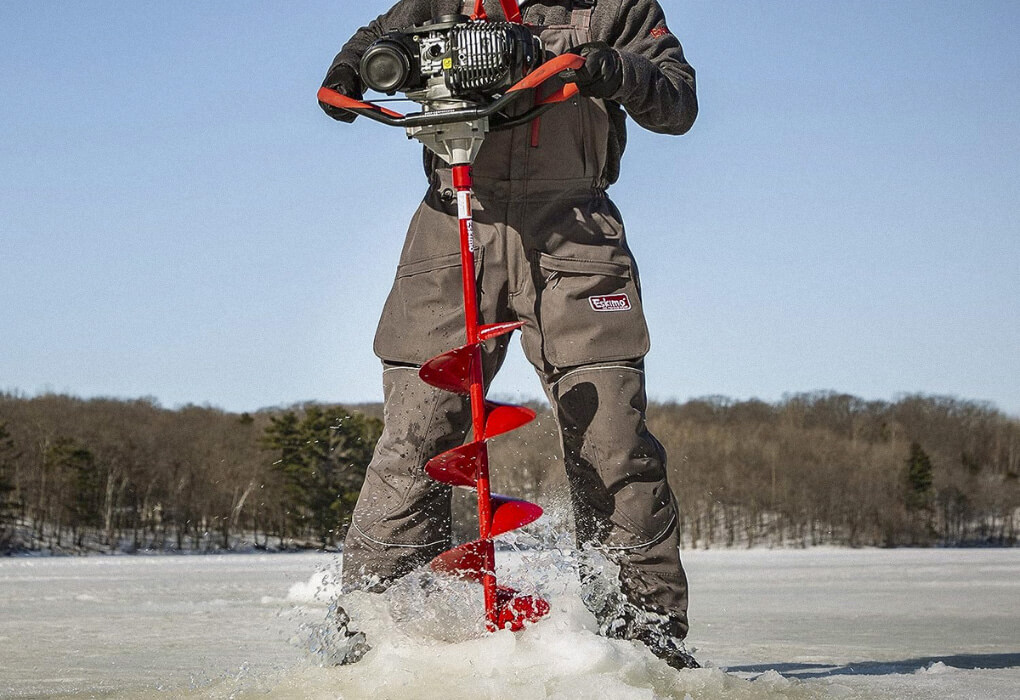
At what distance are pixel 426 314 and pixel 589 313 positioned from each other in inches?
15.6

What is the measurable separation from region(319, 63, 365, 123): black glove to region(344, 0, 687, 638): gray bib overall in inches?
11.1

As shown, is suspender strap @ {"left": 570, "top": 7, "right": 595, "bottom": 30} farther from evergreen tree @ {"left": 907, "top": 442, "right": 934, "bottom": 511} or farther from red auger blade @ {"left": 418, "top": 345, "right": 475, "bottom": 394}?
evergreen tree @ {"left": 907, "top": 442, "right": 934, "bottom": 511}

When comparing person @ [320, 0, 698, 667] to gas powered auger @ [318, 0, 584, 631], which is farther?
person @ [320, 0, 698, 667]

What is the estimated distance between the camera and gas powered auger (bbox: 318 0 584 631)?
229 cm

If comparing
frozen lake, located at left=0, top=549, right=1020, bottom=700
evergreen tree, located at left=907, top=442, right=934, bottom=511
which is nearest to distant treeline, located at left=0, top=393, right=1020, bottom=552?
evergreen tree, located at left=907, top=442, right=934, bottom=511

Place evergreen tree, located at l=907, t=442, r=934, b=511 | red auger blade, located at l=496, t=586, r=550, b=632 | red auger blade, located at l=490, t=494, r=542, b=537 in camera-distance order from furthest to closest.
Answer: evergreen tree, located at l=907, t=442, r=934, b=511 → red auger blade, located at l=490, t=494, r=542, b=537 → red auger blade, located at l=496, t=586, r=550, b=632

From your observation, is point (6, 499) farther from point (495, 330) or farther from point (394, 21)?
point (495, 330)

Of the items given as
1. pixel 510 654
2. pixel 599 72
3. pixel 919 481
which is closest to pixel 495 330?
pixel 599 72

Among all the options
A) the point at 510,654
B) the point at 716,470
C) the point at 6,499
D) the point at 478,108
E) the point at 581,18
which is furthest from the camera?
the point at 716,470

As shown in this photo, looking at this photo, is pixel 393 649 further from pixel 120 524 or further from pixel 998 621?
pixel 120 524

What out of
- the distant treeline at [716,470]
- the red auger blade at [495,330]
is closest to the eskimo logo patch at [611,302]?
the red auger blade at [495,330]

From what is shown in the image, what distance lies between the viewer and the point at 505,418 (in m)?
2.40

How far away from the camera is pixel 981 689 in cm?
267

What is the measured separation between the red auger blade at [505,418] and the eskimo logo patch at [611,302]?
32 centimetres
